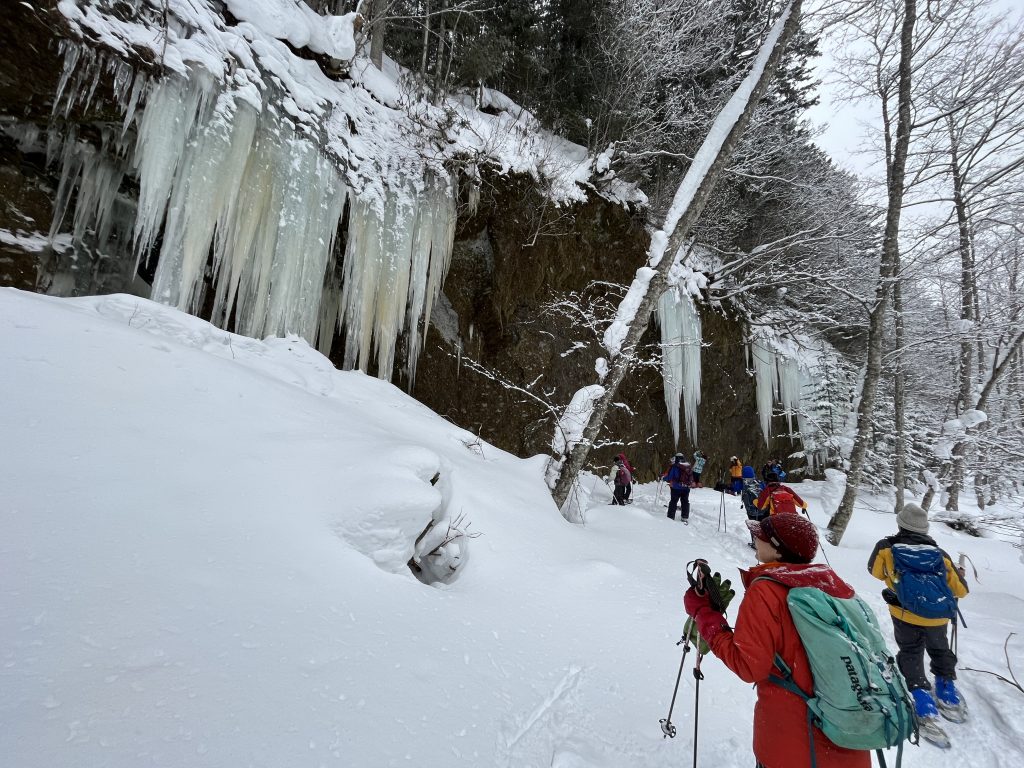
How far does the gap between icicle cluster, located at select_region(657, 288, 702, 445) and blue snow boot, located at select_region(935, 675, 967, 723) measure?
7.51 meters

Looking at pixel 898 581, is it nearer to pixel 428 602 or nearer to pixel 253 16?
pixel 428 602

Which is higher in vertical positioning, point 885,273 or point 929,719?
point 885,273

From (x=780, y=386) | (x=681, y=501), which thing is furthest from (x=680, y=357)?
(x=780, y=386)

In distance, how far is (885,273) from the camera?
746cm

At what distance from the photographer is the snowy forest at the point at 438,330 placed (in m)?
1.81

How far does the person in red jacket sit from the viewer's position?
1420 millimetres

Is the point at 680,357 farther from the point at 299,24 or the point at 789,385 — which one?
the point at 299,24

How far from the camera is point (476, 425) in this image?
28.2 feet

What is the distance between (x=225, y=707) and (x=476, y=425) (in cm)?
731

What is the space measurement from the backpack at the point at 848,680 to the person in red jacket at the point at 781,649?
0.13 feet

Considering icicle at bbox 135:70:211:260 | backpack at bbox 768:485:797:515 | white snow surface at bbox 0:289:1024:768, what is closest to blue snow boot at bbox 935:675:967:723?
white snow surface at bbox 0:289:1024:768

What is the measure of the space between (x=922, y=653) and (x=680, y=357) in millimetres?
8089

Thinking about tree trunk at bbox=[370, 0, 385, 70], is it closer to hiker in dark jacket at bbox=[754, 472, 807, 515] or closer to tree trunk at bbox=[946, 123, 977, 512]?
hiker in dark jacket at bbox=[754, 472, 807, 515]

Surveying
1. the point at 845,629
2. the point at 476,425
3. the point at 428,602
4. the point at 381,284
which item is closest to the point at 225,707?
the point at 428,602
